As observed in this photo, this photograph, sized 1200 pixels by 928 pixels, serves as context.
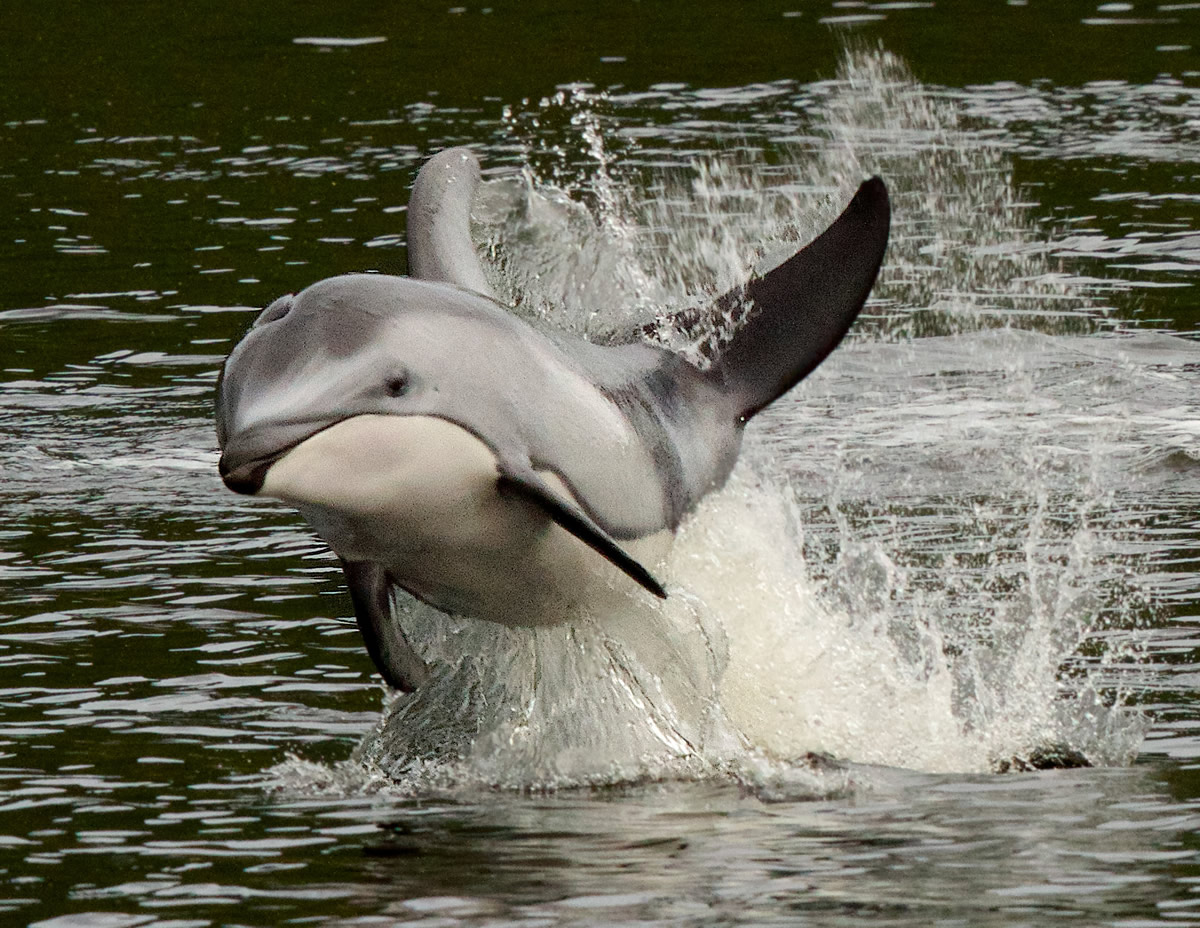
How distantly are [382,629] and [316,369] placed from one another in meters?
1.65

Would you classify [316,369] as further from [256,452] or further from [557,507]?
[557,507]

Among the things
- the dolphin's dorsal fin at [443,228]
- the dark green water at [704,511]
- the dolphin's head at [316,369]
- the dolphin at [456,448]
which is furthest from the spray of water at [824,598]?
the dolphin's head at [316,369]

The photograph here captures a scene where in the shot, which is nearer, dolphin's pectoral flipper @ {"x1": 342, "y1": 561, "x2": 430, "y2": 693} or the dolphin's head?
the dolphin's head

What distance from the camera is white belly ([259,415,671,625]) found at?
7.05 metres

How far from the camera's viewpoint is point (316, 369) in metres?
7.12

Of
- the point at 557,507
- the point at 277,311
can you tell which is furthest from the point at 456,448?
the point at 277,311

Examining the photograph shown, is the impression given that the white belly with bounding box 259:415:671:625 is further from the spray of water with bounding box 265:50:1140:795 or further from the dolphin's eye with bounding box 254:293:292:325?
the dolphin's eye with bounding box 254:293:292:325

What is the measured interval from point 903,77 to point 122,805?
16.7m

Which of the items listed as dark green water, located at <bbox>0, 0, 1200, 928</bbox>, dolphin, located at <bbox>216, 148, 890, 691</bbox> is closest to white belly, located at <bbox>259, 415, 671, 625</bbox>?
dolphin, located at <bbox>216, 148, 890, 691</bbox>

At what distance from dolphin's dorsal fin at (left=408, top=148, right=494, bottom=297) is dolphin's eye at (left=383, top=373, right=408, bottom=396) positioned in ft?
7.28

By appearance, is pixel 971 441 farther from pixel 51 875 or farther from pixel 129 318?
pixel 51 875

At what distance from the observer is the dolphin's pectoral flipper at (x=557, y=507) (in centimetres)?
745

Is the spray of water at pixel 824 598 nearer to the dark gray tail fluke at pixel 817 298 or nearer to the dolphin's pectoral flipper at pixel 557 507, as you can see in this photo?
the dark gray tail fluke at pixel 817 298

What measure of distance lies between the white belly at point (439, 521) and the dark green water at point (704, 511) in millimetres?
637
